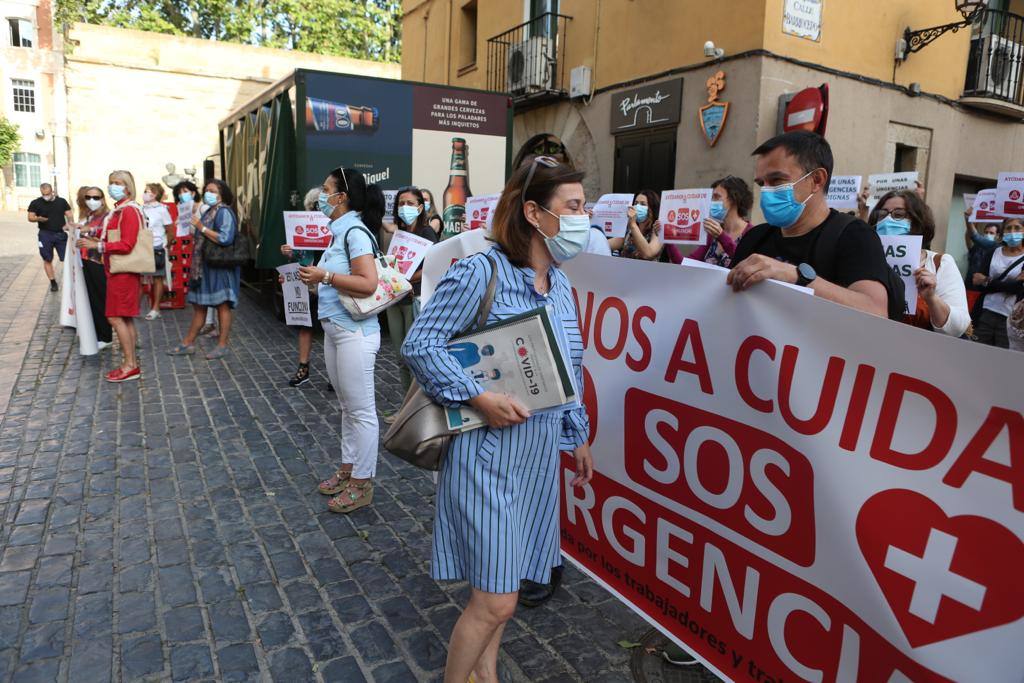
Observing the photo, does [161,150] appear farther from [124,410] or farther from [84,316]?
[124,410]

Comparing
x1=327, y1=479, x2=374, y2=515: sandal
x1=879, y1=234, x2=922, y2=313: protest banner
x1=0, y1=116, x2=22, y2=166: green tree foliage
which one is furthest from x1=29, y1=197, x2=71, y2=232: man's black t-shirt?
x1=0, y1=116, x2=22, y2=166: green tree foliage

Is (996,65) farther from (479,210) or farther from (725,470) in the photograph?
(725,470)

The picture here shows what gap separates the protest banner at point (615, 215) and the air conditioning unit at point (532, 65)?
8.25 m

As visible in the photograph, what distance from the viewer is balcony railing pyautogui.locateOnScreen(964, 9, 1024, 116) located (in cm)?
1262

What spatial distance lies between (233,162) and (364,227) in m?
10.5

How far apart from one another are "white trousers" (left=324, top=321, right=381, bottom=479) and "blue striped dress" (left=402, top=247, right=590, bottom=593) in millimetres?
1929

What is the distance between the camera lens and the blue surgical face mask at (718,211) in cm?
484

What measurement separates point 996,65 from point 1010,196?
7.46 m

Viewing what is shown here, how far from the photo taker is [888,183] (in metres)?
7.38

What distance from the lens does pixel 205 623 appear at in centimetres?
304

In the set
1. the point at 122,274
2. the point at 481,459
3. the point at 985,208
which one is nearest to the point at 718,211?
the point at 481,459

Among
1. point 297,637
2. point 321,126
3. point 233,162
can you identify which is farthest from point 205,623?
point 233,162

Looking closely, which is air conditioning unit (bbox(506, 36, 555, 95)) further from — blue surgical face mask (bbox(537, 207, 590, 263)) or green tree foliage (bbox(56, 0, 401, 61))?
green tree foliage (bbox(56, 0, 401, 61))

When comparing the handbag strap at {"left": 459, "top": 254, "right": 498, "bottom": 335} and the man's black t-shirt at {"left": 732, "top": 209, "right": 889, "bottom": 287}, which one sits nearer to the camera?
the handbag strap at {"left": 459, "top": 254, "right": 498, "bottom": 335}
